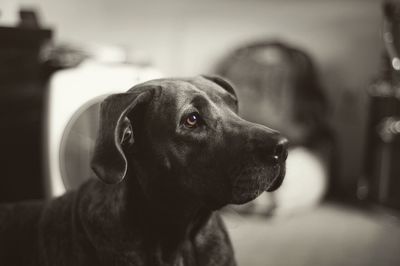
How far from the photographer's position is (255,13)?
3.68 metres

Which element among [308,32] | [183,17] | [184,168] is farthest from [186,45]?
[184,168]

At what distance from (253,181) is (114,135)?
1.19 ft

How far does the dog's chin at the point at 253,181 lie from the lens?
1126 mm

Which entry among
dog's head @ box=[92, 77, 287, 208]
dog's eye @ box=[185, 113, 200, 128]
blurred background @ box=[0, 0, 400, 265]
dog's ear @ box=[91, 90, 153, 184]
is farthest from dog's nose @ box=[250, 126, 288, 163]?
blurred background @ box=[0, 0, 400, 265]

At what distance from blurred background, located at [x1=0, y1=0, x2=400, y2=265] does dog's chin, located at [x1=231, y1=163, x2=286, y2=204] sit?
1050mm

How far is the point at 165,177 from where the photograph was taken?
1218 millimetres

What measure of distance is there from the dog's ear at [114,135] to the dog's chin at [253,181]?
0.29m

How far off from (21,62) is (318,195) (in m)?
1.99

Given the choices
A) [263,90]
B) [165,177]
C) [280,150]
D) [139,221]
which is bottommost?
[263,90]

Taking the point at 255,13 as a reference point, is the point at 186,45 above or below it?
below

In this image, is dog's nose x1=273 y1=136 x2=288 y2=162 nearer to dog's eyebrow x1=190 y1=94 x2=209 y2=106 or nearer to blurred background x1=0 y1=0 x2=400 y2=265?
dog's eyebrow x1=190 y1=94 x2=209 y2=106

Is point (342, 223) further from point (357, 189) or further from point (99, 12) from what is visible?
point (99, 12)

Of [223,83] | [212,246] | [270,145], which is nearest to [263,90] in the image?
[223,83]

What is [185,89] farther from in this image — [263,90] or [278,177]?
[263,90]
